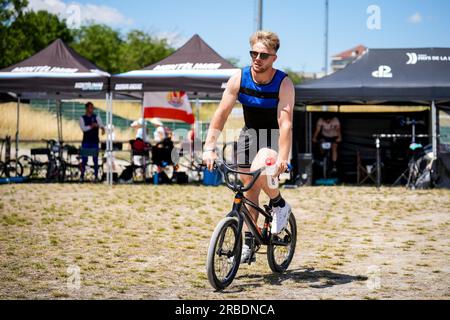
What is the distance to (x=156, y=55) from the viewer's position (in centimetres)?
7494

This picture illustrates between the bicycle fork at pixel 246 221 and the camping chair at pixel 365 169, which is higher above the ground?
the camping chair at pixel 365 169

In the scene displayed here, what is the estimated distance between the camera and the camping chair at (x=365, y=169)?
773 inches

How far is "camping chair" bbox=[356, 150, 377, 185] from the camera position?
19.6m

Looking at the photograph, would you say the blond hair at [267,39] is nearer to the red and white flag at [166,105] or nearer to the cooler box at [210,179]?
the cooler box at [210,179]

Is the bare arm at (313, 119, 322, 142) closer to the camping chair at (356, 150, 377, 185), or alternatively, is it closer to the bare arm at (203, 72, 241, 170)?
the camping chair at (356, 150, 377, 185)

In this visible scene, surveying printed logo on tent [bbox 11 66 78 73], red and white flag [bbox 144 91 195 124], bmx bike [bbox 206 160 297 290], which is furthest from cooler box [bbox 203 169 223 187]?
bmx bike [bbox 206 160 297 290]

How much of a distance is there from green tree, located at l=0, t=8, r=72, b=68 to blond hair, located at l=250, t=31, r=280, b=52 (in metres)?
48.4

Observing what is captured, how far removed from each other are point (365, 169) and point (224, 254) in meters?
14.9

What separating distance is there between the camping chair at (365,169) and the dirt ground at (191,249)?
424cm

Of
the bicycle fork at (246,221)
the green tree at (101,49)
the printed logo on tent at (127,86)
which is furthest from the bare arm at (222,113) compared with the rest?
the green tree at (101,49)

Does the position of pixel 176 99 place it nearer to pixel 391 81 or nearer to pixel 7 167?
pixel 7 167

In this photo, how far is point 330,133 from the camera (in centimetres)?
2033

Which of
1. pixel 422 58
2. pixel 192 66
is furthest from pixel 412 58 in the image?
pixel 192 66

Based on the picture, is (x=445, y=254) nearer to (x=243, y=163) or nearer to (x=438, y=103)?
(x=243, y=163)
